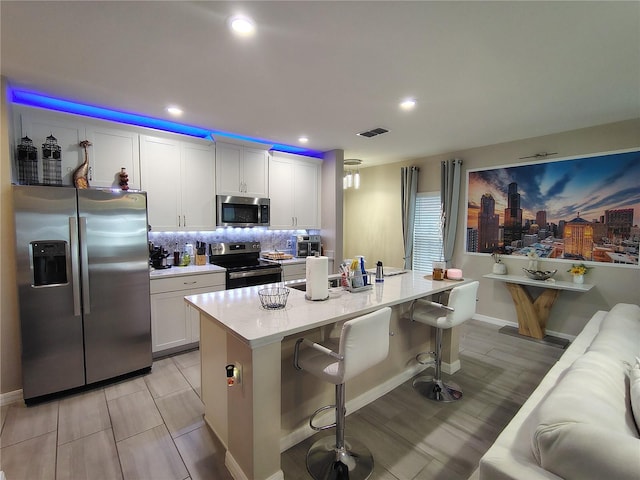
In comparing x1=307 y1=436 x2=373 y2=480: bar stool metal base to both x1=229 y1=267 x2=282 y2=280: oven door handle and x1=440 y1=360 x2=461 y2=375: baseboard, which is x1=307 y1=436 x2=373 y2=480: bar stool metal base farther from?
x1=229 y1=267 x2=282 y2=280: oven door handle

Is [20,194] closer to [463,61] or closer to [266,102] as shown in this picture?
[266,102]

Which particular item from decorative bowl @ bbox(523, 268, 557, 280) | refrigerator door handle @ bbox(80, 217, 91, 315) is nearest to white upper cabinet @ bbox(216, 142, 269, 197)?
refrigerator door handle @ bbox(80, 217, 91, 315)

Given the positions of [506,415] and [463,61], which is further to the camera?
[506,415]

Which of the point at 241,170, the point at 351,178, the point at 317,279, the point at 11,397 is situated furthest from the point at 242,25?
the point at 11,397

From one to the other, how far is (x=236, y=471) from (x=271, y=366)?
0.73 metres

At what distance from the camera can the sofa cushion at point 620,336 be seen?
5.40ft

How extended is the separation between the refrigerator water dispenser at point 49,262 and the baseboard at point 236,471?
6.67 ft

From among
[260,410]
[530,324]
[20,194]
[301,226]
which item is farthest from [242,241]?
[530,324]

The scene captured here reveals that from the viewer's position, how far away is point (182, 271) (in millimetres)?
3422

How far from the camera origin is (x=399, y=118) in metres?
3.30

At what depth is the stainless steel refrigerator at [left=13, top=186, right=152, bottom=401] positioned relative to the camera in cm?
245

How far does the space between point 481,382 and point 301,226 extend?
10.4 ft

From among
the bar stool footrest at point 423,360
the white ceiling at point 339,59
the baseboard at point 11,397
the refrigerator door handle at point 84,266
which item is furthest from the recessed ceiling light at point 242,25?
the baseboard at point 11,397

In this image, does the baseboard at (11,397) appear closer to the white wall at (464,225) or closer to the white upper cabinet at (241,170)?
the white upper cabinet at (241,170)
